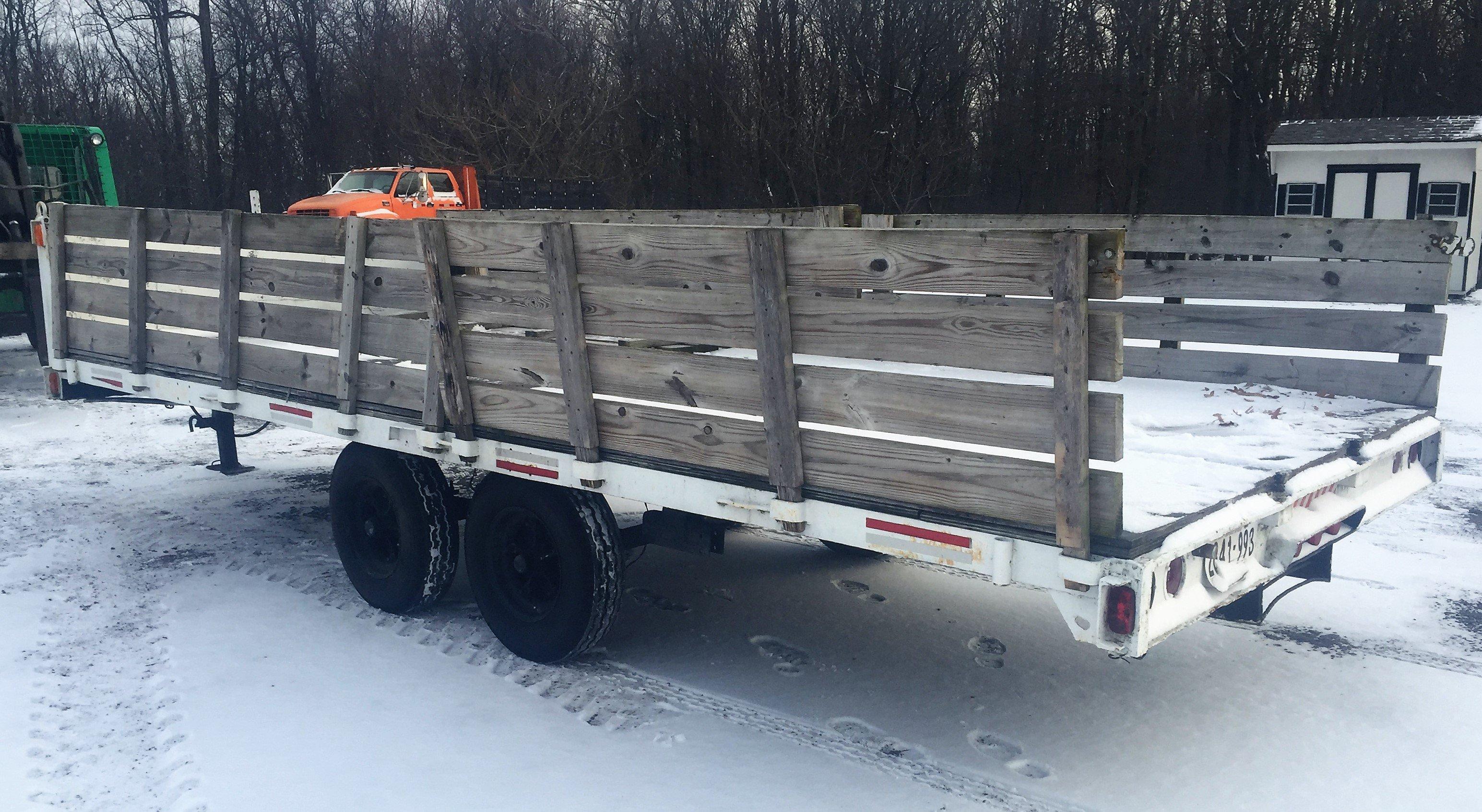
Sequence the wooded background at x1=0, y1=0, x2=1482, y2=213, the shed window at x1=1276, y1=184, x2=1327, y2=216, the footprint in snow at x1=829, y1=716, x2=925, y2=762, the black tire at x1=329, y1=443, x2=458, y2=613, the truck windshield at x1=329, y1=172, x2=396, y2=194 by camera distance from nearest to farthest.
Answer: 1. the footprint in snow at x1=829, y1=716, x2=925, y2=762
2. the black tire at x1=329, y1=443, x2=458, y2=613
3. the truck windshield at x1=329, y1=172, x2=396, y2=194
4. the shed window at x1=1276, y1=184, x2=1327, y2=216
5. the wooded background at x1=0, y1=0, x2=1482, y2=213

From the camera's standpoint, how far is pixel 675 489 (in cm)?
404

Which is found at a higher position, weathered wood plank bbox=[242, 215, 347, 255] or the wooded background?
the wooded background

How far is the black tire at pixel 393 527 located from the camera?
5094 mm

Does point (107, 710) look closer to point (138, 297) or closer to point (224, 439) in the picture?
point (138, 297)

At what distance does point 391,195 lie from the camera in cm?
2019

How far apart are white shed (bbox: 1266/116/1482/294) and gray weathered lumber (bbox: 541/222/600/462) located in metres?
18.6

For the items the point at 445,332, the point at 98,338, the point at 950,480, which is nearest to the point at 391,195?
the point at 98,338

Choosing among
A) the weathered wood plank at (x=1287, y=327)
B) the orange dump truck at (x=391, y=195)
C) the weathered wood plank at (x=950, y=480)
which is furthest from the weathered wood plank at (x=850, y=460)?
the orange dump truck at (x=391, y=195)

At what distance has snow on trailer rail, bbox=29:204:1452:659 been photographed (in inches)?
125

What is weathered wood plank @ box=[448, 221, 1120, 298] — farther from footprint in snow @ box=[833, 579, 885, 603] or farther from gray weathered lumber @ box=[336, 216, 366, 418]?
footprint in snow @ box=[833, 579, 885, 603]

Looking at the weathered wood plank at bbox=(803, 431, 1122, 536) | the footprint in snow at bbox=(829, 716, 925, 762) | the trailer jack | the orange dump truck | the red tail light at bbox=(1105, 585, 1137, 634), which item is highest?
the orange dump truck

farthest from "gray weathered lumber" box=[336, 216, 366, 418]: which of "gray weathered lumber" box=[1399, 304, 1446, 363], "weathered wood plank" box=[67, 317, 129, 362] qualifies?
"gray weathered lumber" box=[1399, 304, 1446, 363]

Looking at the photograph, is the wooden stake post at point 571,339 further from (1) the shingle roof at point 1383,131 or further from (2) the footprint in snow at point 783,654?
(1) the shingle roof at point 1383,131

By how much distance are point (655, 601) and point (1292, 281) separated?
327 cm
